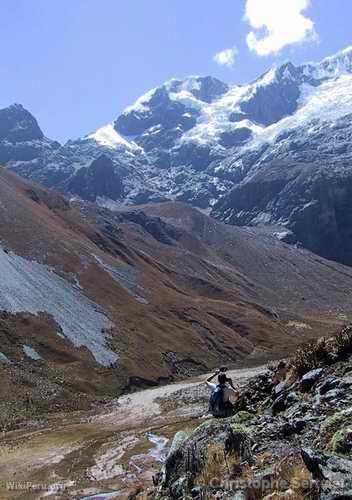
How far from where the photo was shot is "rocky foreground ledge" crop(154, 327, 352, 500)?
11.6 meters

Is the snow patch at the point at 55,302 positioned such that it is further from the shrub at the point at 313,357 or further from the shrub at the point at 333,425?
the shrub at the point at 333,425

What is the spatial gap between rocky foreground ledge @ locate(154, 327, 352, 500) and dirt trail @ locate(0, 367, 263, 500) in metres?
15.1

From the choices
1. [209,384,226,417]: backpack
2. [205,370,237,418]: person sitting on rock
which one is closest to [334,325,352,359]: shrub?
[205,370,237,418]: person sitting on rock

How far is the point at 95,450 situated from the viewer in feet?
161

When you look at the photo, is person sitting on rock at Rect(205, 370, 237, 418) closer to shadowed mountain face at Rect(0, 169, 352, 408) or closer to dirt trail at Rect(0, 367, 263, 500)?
dirt trail at Rect(0, 367, 263, 500)

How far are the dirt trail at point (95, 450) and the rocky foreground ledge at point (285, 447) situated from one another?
49.4ft

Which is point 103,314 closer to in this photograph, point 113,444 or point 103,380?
point 103,380

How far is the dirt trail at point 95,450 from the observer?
36.7m

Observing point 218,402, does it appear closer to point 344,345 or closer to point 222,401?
point 222,401

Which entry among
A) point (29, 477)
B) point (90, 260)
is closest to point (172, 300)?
point (90, 260)

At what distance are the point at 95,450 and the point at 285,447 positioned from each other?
38.1 meters

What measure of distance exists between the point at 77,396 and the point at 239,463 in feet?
214

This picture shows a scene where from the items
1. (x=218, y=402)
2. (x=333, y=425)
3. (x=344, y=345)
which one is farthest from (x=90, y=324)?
(x=333, y=425)

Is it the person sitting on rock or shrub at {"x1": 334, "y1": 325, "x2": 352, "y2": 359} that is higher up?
shrub at {"x1": 334, "y1": 325, "x2": 352, "y2": 359}
